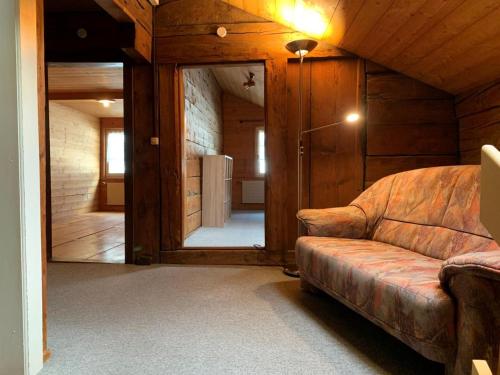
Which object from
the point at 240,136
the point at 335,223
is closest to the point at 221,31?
the point at 335,223

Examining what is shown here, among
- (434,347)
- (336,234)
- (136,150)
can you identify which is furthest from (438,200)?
(136,150)

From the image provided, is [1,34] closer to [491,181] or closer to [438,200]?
[491,181]

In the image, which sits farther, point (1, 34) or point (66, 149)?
point (66, 149)

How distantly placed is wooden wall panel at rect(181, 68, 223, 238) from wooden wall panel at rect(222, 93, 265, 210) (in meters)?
1.23

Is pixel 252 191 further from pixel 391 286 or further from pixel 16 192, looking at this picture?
pixel 16 192

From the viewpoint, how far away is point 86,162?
24.3ft

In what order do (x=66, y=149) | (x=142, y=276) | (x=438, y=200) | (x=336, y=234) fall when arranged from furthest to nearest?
(x=66, y=149) → (x=142, y=276) → (x=336, y=234) → (x=438, y=200)

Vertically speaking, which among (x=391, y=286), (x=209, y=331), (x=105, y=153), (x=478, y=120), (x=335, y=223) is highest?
(x=105, y=153)

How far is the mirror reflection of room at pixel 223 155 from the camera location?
13.6 ft

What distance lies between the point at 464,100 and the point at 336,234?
162cm

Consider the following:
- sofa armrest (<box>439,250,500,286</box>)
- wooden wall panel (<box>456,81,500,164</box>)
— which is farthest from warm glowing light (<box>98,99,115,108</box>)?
sofa armrest (<box>439,250,500,286</box>)

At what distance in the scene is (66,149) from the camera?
6.66 meters

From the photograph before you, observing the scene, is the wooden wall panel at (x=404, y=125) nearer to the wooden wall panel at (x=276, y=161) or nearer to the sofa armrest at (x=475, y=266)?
the wooden wall panel at (x=276, y=161)

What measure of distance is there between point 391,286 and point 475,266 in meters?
0.36
